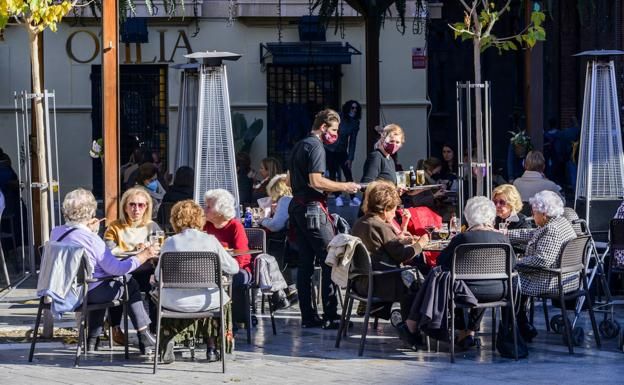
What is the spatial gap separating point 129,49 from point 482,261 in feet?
50.5

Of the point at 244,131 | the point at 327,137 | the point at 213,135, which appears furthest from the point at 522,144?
the point at 327,137

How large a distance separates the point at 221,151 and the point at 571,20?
16526 millimetres

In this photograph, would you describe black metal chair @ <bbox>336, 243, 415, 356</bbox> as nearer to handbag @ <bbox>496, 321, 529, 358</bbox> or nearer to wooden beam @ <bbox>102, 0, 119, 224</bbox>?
handbag @ <bbox>496, 321, 529, 358</bbox>

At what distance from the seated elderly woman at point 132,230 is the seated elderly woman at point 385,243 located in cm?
172

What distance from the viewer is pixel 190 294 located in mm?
10445

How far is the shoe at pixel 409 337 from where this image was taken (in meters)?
11.2

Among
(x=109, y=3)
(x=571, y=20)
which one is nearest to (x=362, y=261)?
(x=109, y=3)

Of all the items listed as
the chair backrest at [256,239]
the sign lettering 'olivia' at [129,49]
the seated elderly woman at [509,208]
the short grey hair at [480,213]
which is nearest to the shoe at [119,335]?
the chair backrest at [256,239]

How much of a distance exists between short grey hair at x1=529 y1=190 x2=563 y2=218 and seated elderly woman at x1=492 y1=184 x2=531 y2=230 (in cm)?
68

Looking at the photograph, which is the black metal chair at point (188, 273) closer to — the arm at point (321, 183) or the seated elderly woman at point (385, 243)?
the seated elderly woman at point (385, 243)

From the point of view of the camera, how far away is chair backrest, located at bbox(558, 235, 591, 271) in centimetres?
1111

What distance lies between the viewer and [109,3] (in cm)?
1260

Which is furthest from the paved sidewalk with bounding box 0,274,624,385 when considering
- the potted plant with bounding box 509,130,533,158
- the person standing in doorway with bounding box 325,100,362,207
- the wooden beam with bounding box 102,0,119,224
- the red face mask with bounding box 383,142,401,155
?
the person standing in doorway with bounding box 325,100,362,207

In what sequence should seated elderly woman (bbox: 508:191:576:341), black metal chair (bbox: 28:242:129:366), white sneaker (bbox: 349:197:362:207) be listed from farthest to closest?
white sneaker (bbox: 349:197:362:207) < seated elderly woman (bbox: 508:191:576:341) < black metal chair (bbox: 28:242:129:366)
